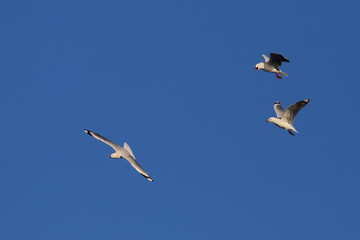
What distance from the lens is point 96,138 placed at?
34156mm

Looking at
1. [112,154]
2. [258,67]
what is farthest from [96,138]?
[258,67]

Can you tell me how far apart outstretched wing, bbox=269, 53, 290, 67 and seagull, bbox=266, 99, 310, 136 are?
1301mm

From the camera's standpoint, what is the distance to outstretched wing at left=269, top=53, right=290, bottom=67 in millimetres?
35681

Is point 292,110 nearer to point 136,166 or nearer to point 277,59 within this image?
point 277,59

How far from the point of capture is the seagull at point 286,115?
34878 mm

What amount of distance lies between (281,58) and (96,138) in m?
6.65

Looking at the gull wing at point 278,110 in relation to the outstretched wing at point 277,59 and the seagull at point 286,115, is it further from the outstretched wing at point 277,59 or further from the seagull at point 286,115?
the outstretched wing at point 277,59

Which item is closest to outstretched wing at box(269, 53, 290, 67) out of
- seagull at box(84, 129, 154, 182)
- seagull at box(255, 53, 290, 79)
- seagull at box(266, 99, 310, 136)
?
seagull at box(255, 53, 290, 79)

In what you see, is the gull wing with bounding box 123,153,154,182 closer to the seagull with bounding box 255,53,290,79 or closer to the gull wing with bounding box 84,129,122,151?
the gull wing with bounding box 84,129,122,151

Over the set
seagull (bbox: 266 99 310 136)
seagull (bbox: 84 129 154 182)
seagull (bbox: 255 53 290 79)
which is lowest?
seagull (bbox: 84 129 154 182)

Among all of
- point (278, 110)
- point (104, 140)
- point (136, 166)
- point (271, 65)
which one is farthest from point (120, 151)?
point (271, 65)

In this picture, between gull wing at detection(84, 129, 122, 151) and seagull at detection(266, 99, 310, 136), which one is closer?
gull wing at detection(84, 129, 122, 151)

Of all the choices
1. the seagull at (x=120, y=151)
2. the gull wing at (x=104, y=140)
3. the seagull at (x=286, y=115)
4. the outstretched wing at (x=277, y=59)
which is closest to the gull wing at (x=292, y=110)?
the seagull at (x=286, y=115)

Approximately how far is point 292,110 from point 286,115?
36 centimetres
